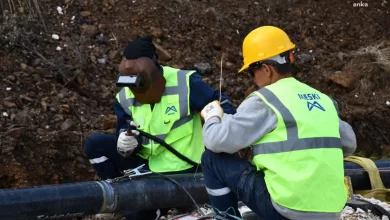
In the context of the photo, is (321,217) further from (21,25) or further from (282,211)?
(21,25)

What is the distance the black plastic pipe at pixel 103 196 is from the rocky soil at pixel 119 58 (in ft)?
3.78

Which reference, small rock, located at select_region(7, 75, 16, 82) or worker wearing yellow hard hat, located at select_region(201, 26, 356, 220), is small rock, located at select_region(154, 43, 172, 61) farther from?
worker wearing yellow hard hat, located at select_region(201, 26, 356, 220)

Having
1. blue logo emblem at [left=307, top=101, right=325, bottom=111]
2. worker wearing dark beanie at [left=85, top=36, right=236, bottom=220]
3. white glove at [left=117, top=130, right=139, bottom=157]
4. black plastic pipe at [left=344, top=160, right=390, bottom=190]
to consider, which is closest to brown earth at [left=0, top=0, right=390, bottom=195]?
worker wearing dark beanie at [left=85, top=36, right=236, bottom=220]

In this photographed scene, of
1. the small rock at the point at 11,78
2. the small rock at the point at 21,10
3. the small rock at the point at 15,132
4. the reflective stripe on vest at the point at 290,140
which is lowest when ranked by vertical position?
the small rock at the point at 15,132

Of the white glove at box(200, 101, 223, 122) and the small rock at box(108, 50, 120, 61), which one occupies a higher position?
the small rock at box(108, 50, 120, 61)

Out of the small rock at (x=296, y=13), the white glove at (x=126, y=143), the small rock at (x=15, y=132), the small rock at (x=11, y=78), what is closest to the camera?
the white glove at (x=126, y=143)

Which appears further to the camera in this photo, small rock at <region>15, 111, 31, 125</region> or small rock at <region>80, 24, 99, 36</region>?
small rock at <region>80, 24, 99, 36</region>

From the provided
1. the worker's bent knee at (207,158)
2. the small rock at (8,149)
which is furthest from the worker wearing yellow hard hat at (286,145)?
the small rock at (8,149)

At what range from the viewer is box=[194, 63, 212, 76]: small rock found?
Result: 6582 millimetres

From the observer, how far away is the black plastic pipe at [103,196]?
379cm

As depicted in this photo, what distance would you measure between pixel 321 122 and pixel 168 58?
349 centimetres

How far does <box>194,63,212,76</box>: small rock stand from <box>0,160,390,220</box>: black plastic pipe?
218cm

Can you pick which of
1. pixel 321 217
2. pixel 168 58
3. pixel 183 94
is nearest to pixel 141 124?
pixel 183 94

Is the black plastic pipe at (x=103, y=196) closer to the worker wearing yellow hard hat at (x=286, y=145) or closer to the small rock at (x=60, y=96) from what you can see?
the worker wearing yellow hard hat at (x=286, y=145)
